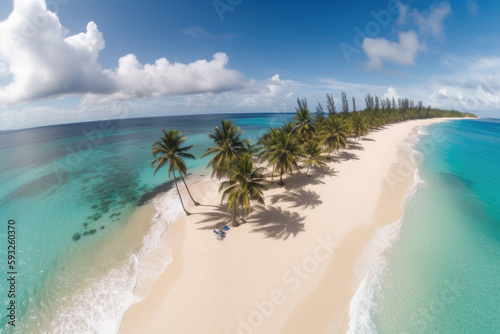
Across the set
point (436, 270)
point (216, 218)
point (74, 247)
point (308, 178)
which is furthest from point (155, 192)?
point (436, 270)

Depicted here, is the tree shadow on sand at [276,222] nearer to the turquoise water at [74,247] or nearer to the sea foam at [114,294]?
the sea foam at [114,294]

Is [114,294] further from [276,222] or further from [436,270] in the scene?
[436,270]

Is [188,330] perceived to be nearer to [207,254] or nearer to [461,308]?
[207,254]

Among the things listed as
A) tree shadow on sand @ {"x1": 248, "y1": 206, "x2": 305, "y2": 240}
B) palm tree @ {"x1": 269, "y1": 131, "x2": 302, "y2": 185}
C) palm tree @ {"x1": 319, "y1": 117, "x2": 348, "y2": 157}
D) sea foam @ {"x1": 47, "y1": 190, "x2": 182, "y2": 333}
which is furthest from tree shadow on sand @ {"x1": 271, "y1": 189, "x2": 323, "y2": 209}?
sea foam @ {"x1": 47, "y1": 190, "x2": 182, "y2": 333}

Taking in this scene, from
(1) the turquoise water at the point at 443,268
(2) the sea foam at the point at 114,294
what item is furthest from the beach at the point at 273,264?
(1) the turquoise water at the point at 443,268

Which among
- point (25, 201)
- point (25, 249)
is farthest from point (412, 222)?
point (25, 201)

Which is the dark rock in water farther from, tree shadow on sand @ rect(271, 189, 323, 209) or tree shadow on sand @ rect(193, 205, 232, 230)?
tree shadow on sand @ rect(271, 189, 323, 209)

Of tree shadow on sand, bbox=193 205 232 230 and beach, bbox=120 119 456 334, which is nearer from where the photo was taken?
beach, bbox=120 119 456 334

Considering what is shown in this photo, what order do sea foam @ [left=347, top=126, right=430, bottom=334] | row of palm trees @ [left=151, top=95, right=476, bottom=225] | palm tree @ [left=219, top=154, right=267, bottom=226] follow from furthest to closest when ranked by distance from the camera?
1. row of palm trees @ [left=151, top=95, right=476, bottom=225]
2. palm tree @ [left=219, top=154, right=267, bottom=226]
3. sea foam @ [left=347, top=126, right=430, bottom=334]
